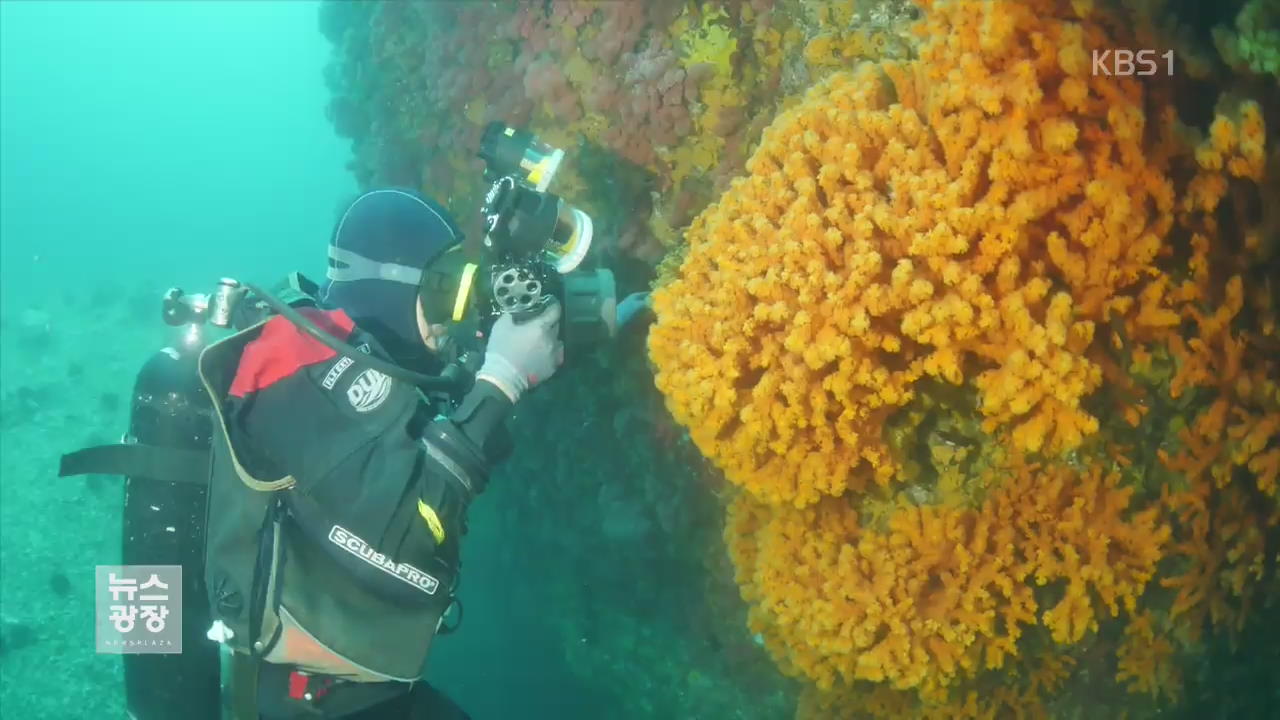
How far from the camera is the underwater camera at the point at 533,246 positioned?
119 inches

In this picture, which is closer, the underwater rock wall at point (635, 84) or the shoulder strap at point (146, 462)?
the shoulder strap at point (146, 462)

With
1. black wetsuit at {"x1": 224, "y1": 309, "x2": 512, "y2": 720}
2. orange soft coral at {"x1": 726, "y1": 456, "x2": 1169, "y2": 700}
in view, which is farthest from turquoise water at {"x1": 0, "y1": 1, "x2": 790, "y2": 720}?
orange soft coral at {"x1": 726, "y1": 456, "x2": 1169, "y2": 700}

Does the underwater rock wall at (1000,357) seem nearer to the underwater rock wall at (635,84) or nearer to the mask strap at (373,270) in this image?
the underwater rock wall at (635,84)

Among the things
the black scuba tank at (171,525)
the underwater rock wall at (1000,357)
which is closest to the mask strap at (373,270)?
the black scuba tank at (171,525)

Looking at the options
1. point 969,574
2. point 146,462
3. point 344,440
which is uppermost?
point 969,574

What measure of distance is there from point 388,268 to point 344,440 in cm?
88

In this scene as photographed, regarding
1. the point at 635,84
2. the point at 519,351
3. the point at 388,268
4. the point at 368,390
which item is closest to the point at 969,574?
the point at 519,351

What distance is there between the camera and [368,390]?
120 inches

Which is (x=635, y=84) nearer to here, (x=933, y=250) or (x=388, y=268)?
(x=388, y=268)

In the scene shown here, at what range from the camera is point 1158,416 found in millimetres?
2469

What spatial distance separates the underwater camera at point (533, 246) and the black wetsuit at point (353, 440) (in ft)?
1.43

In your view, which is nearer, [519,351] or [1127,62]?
[1127,62]

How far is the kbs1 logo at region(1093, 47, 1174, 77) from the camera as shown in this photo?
2096 millimetres

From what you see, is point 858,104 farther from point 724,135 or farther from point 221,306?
point 221,306
